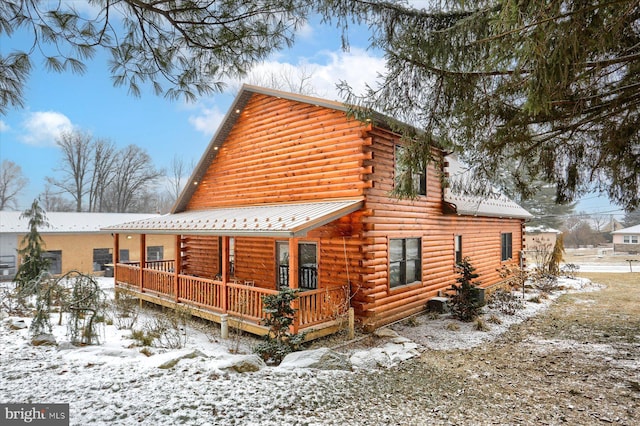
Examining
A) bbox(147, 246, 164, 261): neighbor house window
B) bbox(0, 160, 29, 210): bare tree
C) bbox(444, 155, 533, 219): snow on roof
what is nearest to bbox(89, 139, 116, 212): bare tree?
bbox(0, 160, 29, 210): bare tree

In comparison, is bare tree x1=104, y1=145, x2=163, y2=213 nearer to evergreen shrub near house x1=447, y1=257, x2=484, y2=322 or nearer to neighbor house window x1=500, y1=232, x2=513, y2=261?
neighbor house window x1=500, y1=232, x2=513, y2=261

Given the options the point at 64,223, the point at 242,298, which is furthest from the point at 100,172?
the point at 242,298

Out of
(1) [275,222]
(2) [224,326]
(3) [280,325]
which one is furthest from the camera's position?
(2) [224,326]

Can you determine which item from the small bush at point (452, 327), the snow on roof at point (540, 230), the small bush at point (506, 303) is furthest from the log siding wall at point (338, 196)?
the snow on roof at point (540, 230)

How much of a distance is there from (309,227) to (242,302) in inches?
105

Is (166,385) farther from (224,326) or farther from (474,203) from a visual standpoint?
(474,203)

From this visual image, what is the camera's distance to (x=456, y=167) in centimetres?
1530

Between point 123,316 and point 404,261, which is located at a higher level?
point 404,261

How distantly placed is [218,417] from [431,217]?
854 centimetres

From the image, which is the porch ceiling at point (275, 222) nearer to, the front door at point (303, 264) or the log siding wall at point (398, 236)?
the log siding wall at point (398, 236)

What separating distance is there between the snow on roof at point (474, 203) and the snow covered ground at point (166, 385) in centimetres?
601

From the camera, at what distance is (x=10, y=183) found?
106 ft

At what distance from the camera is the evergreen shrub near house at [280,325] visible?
6645mm

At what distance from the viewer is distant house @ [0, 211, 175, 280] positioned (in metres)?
18.1
